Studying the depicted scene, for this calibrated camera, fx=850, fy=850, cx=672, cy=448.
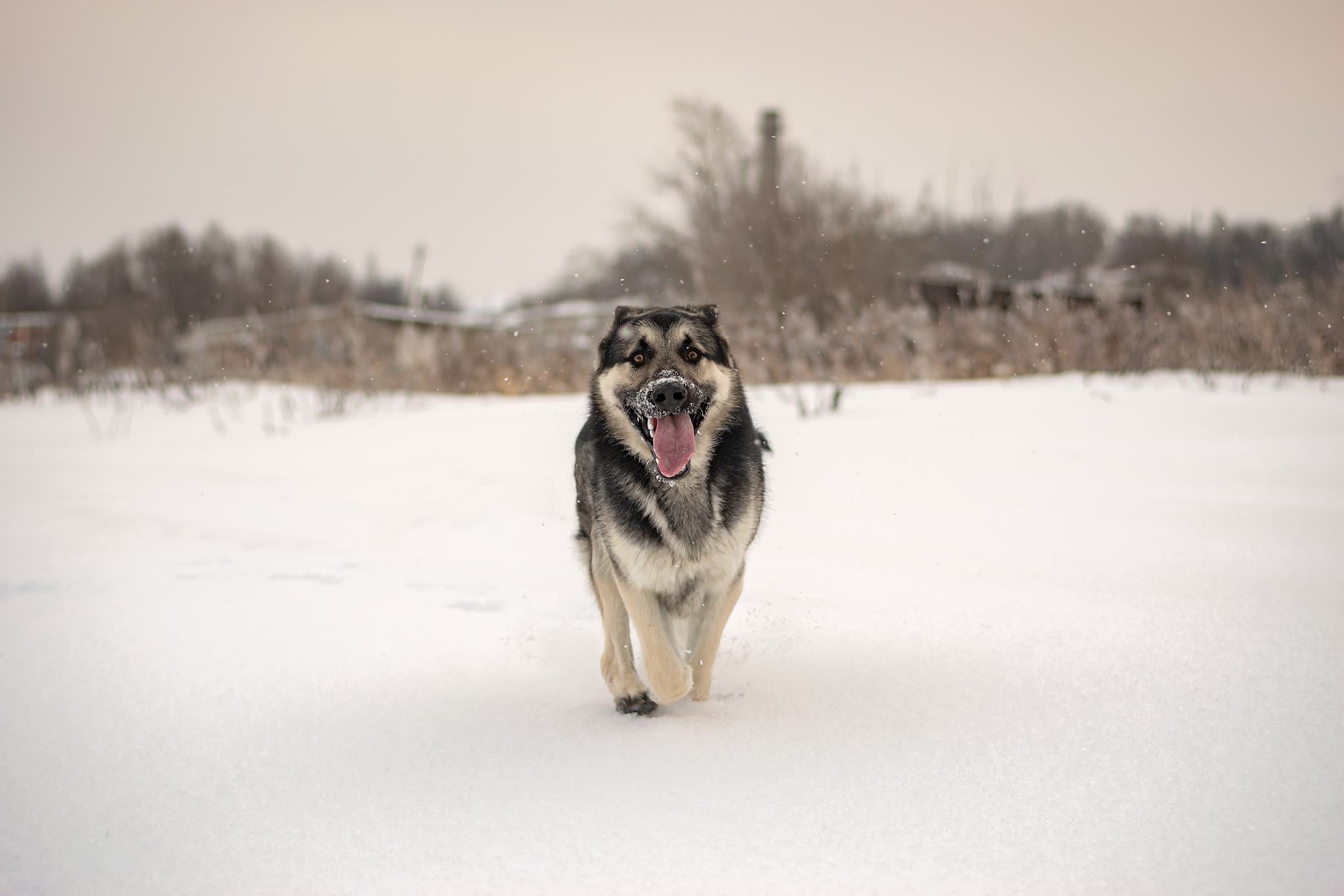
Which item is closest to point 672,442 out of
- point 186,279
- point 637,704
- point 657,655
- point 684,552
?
point 684,552

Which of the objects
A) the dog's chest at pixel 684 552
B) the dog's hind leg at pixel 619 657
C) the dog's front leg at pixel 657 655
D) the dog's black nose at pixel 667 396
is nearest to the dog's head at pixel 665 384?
the dog's black nose at pixel 667 396

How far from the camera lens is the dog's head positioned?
9.46 ft

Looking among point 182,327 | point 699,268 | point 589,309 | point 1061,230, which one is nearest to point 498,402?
point 699,268

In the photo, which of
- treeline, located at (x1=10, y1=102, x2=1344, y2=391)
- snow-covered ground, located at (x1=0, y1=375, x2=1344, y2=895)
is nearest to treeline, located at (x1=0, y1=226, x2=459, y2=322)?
treeline, located at (x1=10, y1=102, x2=1344, y2=391)

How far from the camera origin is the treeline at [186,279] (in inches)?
1950

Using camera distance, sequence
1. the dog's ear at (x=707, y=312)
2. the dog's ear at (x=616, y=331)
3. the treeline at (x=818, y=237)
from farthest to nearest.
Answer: the treeline at (x=818, y=237)
the dog's ear at (x=707, y=312)
the dog's ear at (x=616, y=331)

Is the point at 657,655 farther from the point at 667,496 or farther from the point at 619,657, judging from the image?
the point at 667,496

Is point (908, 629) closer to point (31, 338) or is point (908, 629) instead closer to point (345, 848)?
point (345, 848)

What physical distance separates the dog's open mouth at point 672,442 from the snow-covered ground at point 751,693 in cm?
86

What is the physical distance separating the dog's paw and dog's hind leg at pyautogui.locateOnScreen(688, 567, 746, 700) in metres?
0.17

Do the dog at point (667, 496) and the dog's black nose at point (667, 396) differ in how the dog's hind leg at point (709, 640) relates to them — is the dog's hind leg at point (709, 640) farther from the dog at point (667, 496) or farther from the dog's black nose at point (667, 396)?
the dog's black nose at point (667, 396)

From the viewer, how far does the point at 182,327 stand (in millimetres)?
43062

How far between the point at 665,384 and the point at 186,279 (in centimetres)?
5673

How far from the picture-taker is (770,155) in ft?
59.3
